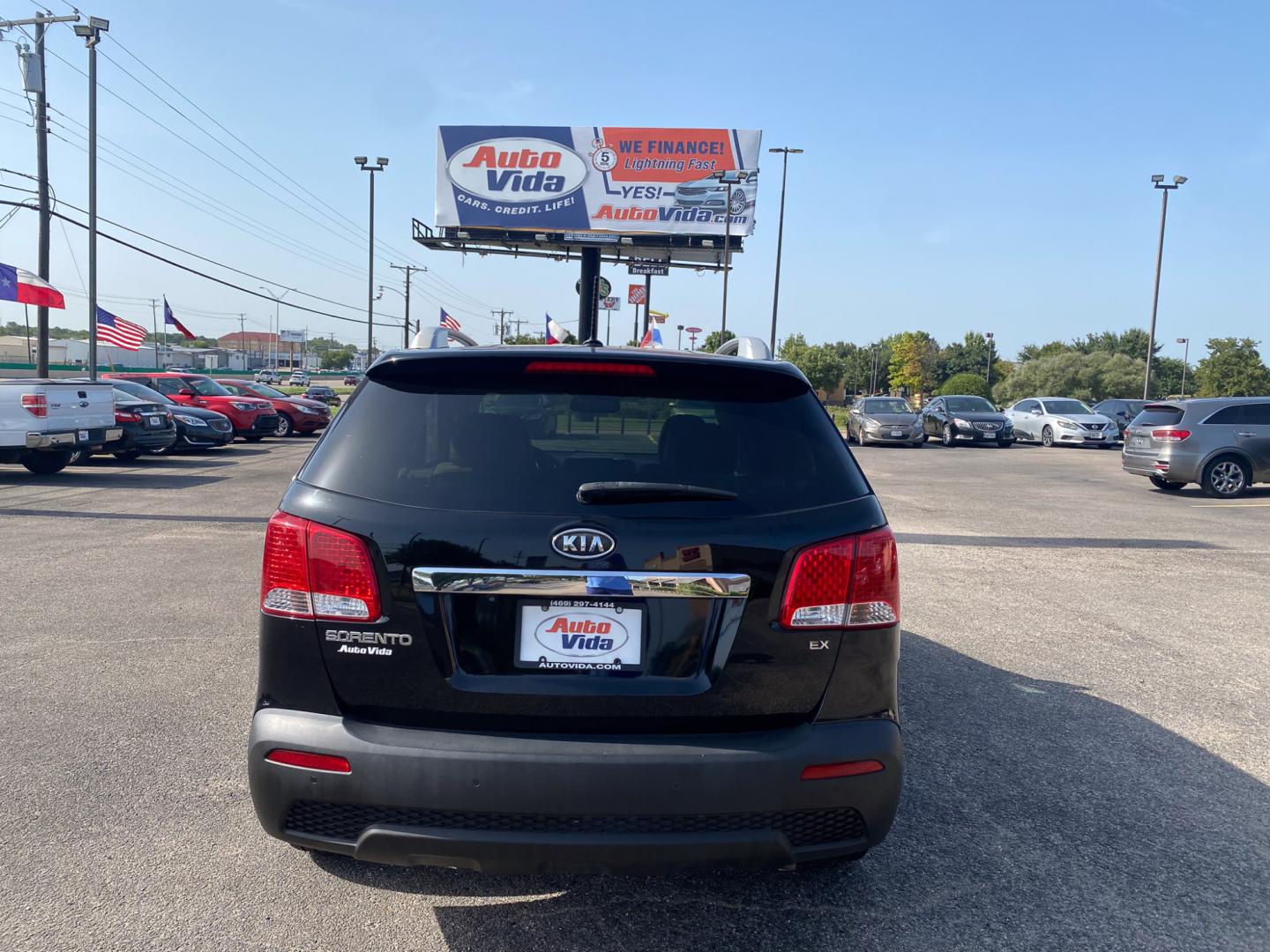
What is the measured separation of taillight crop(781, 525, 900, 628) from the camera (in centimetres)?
263

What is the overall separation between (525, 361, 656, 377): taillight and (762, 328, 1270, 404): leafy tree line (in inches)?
1531

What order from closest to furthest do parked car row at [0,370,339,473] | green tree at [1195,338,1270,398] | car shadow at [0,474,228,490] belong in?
1. parked car row at [0,370,339,473]
2. car shadow at [0,474,228,490]
3. green tree at [1195,338,1270,398]

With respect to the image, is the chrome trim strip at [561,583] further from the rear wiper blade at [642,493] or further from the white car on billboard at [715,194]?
the white car on billboard at [715,194]

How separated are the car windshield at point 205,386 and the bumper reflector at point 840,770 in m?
24.6

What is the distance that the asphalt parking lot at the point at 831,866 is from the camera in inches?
116

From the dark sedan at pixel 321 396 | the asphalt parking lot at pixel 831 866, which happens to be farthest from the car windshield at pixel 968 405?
the asphalt parking lot at pixel 831 866

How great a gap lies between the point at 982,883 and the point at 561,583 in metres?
1.90

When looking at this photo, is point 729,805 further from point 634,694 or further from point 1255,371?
point 1255,371

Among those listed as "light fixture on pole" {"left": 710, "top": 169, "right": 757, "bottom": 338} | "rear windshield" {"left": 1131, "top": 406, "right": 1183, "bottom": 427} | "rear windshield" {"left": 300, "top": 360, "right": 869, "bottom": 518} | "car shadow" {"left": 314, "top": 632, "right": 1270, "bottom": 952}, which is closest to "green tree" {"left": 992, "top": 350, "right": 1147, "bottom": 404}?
"light fixture on pole" {"left": 710, "top": 169, "right": 757, "bottom": 338}

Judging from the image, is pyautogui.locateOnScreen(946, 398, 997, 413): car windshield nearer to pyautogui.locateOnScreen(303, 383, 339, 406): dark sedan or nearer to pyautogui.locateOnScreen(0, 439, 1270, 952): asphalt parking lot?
pyautogui.locateOnScreen(303, 383, 339, 406): dark sedan

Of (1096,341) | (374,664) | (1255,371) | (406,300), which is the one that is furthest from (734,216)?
(1096,341)

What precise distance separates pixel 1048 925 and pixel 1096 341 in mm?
131427

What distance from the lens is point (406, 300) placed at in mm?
70750

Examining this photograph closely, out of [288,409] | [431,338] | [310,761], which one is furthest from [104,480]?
[310,761]
